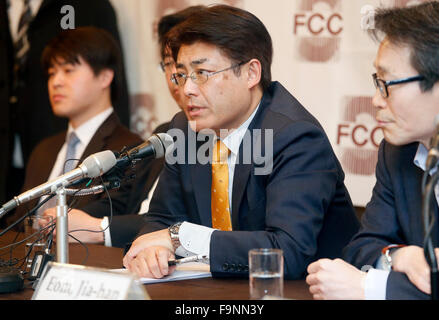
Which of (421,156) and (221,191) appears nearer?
(421,156)

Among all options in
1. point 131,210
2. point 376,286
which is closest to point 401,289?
point 376,286

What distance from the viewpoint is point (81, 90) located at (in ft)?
12.0

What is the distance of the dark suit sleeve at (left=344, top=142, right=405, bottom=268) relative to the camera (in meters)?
1.97

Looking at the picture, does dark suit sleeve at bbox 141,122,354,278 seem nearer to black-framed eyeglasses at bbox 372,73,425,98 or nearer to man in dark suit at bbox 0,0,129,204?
black-framed eyeglasses at bbox 372,73,425,98

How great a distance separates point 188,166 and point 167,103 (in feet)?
4.76

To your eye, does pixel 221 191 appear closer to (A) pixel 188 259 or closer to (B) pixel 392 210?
(A) pixel 188 259

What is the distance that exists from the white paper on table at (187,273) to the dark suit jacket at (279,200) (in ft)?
0.17

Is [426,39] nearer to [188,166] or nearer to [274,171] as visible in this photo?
[274,171]

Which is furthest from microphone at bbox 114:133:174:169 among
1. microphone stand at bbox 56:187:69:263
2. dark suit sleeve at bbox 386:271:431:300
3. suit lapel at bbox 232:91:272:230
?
dark suit sleeve at bbox 386:271:431:300

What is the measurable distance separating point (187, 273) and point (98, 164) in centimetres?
47

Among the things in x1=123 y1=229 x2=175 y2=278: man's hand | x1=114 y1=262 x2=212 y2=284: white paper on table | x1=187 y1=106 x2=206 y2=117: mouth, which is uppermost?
x1=187 y1=106 x2=206 y2=117: mouth

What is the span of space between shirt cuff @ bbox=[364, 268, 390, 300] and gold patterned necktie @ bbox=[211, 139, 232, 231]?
0.77m

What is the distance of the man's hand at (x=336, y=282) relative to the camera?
1674 mm

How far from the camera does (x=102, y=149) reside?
11.1ft
